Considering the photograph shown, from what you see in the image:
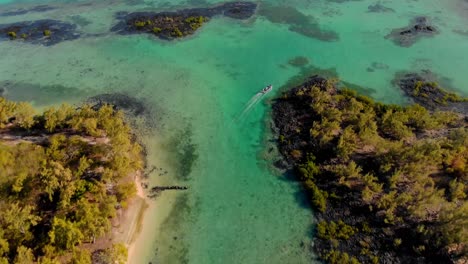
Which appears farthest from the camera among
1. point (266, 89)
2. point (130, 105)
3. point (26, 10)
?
point (26, 10)

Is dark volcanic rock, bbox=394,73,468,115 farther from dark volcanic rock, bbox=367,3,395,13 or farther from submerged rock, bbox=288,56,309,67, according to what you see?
dark volcanic rock, bbox=367,3,395,13

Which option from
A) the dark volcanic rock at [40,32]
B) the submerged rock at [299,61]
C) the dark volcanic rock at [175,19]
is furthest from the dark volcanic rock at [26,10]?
the submerged rock at [299,61]

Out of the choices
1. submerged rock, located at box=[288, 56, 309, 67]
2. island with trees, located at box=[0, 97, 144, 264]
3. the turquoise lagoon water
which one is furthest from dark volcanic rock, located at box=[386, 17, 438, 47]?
island with trees, located at box=[0, 97, 144, 264]

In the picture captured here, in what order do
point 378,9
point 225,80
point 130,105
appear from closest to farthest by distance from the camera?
point 130,105, point 225,80, point 378,9

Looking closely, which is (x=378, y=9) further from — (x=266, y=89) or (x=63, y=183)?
(x=63, y=183)

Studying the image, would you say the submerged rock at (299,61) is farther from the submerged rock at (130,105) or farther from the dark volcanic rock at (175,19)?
the submerged rock at (130,105)

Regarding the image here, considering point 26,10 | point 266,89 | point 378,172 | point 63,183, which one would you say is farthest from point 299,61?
point 26,10
